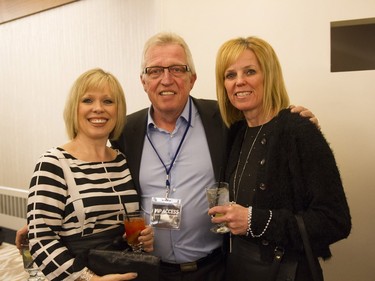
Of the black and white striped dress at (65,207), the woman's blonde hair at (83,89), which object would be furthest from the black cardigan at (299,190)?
the woman's blonde hair at (83,89)

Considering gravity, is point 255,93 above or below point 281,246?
above

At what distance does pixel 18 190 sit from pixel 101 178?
11.0 feet

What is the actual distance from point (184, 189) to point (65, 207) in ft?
2.05

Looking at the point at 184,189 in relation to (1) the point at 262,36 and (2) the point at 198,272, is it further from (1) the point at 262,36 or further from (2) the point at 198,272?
(1) the point at 262,36

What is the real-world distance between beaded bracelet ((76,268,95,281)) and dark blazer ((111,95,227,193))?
51 cm

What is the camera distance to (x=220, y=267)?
1.89 metres

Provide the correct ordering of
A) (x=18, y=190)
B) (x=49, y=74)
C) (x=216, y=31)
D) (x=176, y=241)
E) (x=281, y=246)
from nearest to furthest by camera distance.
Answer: (x=281, y=246) < (x=176, y=241) < (x=216, y=31) < (x=49, y=74) < (x=18, y=190)

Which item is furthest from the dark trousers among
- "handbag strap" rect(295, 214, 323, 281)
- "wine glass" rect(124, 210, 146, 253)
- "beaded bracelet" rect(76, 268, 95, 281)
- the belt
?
"handbag strap" rect(295, 214, 323, 281)

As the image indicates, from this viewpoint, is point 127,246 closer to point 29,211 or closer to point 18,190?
point 29,211

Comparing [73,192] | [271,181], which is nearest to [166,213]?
[73,192]

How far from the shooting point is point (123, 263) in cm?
143

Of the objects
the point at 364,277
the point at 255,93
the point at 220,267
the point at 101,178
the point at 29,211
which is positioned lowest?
the point at 364,277

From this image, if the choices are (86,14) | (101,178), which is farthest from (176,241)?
(86,14)

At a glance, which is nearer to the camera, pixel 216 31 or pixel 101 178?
pixel 101 178
